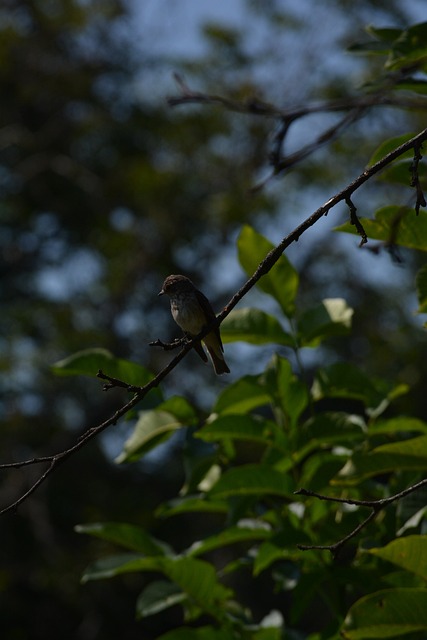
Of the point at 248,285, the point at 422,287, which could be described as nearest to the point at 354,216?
the point at 248,285

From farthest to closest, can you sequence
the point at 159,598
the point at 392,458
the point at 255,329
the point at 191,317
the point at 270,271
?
the point at 191,317 → the point at 270,271 → the point at 255,329 → the point at 159,598 → the point at 392,458

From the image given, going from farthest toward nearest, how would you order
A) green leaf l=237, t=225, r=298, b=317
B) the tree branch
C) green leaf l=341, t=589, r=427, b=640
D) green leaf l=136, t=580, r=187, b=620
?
green leaf l=237, t=225, r=298, b=317 → green leaf l=136, t=580, r=187, b=620 → green leaf l=341, t=589, r=427, b=640 → the tree branch

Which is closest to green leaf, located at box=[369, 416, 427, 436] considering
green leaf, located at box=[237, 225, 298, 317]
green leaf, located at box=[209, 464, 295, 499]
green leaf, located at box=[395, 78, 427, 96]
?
green leaf, located at box=[209, 464, 295, 499]

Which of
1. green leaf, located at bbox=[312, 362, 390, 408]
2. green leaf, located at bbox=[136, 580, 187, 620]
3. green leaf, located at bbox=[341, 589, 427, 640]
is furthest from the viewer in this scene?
green leaf, located at bbox=[312, 362, 390, 408]

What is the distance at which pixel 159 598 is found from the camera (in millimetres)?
2594

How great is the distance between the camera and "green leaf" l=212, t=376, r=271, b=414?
2557mm

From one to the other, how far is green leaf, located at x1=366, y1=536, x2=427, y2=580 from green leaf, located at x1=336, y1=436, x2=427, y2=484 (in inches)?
11.3

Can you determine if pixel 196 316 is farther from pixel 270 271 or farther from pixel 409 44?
pixel 409 44

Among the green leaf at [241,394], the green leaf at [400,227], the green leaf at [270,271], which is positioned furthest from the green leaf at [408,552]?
the green leaf at [270,271]

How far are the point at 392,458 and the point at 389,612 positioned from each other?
1.33 feet

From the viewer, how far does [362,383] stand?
2.66m

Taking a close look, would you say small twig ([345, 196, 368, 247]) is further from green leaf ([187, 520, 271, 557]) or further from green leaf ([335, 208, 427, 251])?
green leaf ([187, 520, 271, 557])

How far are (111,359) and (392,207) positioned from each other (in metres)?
0.89

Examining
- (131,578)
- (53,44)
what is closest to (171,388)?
(131,578)
